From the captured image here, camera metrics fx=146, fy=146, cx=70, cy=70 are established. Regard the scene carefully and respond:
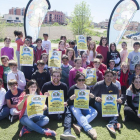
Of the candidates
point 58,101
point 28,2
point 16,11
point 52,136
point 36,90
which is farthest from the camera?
point 16,11

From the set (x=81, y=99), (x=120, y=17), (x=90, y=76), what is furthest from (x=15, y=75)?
(x=120, y=17)

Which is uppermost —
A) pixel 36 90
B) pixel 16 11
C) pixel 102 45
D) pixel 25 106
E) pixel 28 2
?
pixel 16 11

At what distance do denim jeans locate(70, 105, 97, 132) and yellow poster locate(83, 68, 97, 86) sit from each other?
0.79 m

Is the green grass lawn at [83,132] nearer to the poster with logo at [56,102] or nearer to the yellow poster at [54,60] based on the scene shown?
the poster with logo at [56,102]

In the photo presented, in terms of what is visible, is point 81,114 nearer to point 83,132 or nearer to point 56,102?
point 83,132

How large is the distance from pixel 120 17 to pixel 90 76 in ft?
16.5

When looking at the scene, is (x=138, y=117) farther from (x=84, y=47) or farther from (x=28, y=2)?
(x=28, y=2)

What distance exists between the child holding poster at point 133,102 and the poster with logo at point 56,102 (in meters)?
1.69

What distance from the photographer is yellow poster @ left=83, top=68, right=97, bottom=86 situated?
4164mm

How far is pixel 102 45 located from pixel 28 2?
4378 millimetres

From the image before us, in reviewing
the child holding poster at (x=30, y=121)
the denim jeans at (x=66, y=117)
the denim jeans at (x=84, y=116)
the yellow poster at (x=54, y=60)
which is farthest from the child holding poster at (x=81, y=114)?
the yellow poster at (x=54, y=60)

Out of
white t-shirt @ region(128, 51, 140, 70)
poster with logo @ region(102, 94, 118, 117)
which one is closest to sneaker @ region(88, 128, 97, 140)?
poster with logo @ region(102, 94, 118, 117)

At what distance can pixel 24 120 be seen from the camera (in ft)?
10.4

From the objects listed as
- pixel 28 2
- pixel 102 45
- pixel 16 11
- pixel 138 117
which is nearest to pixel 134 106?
pixel 138 117
